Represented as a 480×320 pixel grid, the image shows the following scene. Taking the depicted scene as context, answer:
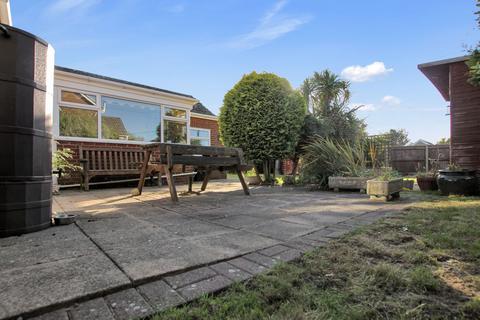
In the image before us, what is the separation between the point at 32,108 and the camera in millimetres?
2135

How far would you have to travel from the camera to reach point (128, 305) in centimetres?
106

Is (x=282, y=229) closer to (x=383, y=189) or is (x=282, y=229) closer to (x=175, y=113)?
(x=383, y=189)

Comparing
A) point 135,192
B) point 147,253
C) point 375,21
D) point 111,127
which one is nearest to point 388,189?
point 147,253

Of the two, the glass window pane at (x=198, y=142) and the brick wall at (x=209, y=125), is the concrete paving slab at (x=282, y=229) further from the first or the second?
the brick wall at (x=209, y=125)

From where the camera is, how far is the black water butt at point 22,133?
1988 mm

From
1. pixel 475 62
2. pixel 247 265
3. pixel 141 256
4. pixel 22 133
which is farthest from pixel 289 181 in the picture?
pixel 22 133

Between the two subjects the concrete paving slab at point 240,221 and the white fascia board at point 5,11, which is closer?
the concrete paving slab at point 240,221

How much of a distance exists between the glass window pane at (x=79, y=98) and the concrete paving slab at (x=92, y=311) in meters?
6.73

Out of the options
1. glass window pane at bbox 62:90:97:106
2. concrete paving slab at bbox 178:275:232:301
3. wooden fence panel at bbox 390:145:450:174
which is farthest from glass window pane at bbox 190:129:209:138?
concrete paving slab at bbox 178:275:232:301

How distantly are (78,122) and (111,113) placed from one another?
0.87m

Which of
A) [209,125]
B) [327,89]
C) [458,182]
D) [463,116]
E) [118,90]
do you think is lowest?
[458,182]

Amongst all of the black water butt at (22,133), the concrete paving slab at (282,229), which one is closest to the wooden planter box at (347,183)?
the concrete paving slab at (282,229)

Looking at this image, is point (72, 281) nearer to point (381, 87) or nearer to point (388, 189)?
point (388, 189)

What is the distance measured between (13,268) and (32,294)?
424mm
